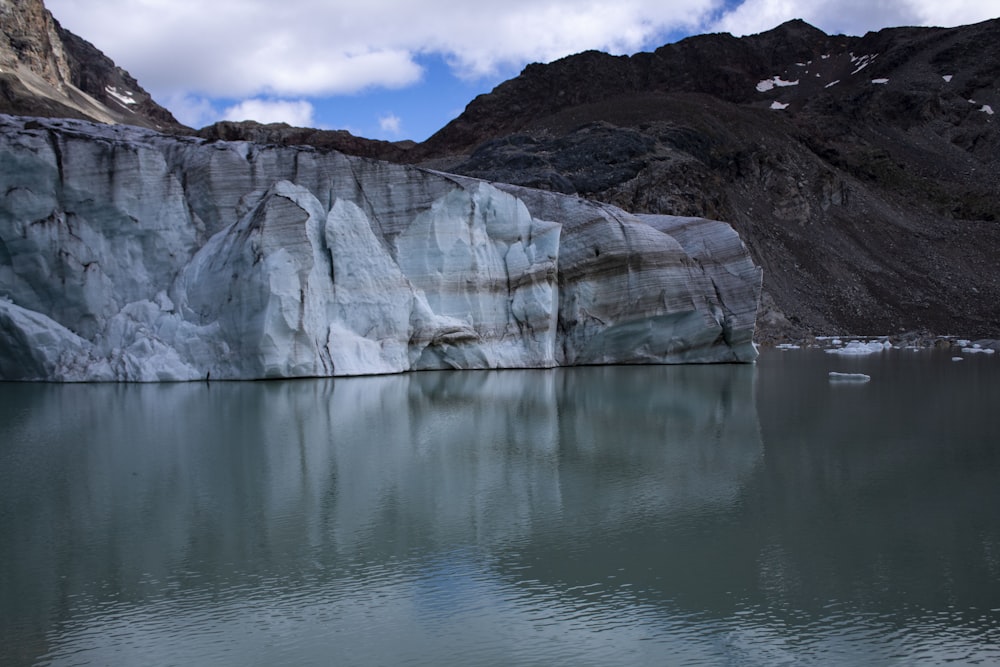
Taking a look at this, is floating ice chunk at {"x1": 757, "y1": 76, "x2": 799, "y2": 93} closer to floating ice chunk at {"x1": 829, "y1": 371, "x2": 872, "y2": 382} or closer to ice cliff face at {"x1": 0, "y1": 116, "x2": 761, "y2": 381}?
ice cliff face at {"x1": 0, "y1": 116, "x2": 761, "y2": 381}

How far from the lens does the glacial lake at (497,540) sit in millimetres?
4344

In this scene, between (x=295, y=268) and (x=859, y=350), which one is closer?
(x=295, y=268)

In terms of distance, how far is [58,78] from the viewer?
2613 inches

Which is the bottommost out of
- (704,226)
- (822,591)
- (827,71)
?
(822,591)

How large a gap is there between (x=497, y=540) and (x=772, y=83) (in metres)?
87.9

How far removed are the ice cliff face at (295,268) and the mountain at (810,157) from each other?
17.8 metres

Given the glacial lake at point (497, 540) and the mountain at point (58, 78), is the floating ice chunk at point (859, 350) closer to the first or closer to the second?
the glacial lake at point (497, 540)

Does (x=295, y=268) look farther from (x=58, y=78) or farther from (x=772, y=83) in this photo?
(x=772, y=83)

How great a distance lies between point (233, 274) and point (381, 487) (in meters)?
11.3

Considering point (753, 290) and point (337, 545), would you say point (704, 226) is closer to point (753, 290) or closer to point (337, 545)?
point (753, 290)

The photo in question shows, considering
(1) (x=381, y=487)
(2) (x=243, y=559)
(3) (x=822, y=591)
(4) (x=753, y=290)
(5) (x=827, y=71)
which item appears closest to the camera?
(3) (x=822, y=591)

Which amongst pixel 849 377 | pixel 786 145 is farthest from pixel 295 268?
pixel 786 145

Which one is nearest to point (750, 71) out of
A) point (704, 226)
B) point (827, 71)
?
point (827, 71)

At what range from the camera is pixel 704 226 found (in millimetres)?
24578
